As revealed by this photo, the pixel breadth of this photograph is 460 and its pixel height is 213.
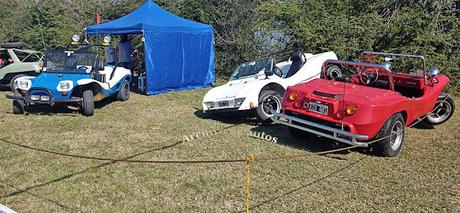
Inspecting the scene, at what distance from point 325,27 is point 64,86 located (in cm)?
786

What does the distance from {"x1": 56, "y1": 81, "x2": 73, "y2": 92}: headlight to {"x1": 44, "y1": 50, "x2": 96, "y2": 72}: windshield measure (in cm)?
94

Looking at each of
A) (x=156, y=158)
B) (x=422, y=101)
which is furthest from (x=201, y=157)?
(x=422, y=101)

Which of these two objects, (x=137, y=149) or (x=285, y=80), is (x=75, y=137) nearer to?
(x=137, y=149)

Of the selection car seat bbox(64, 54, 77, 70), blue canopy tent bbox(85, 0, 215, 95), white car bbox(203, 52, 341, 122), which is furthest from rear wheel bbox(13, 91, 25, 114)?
white car bbox(203, 52, 341, 122)

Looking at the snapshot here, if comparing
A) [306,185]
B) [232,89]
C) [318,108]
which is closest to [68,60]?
[232,89]

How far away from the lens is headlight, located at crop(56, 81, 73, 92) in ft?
25.7

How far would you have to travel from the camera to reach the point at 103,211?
3.90 m

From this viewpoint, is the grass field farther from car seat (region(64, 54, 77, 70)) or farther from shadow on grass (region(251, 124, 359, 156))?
car seat (region(64, 54, 77, 70))

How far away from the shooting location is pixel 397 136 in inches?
215

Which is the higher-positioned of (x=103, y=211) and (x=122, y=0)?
(x=122, y=0)

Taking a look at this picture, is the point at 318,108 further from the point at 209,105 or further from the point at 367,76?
the point at 209,105

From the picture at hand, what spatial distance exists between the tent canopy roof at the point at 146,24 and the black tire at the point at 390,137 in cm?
722

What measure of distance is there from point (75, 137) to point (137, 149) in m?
1.37

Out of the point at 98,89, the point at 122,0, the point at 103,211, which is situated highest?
the point at 122,0
